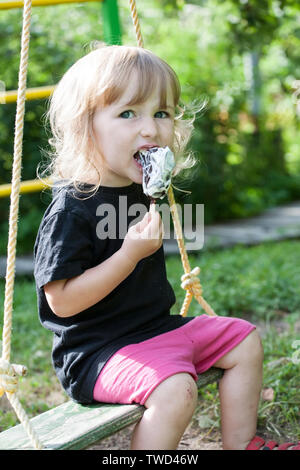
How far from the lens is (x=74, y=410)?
5.69 ft

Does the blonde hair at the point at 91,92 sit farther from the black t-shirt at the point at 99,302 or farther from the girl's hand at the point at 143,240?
the girl's hand at the point at 143,240

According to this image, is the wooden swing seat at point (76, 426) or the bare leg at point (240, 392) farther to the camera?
the bare leg at point (240, 392)

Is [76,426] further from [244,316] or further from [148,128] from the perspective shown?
[244,316]

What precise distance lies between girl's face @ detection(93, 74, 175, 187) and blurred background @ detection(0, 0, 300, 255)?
0.96 m

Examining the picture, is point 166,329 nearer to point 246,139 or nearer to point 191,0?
point 191,0

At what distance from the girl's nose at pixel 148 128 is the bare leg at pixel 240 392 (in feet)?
2.52

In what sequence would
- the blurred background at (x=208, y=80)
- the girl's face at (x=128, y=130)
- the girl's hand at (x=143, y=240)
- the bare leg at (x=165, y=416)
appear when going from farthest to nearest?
the blurred background at (x=208, y=80) < the girl's face at (x=128, y=130) < the girl's hand at (x=143, y=240) < the bare leg at (x=165, y=416)

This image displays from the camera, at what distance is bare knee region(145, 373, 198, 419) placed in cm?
158

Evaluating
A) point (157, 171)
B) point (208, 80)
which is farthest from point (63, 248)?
point (208, 80)

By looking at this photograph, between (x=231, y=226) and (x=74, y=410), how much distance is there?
5.52 metres

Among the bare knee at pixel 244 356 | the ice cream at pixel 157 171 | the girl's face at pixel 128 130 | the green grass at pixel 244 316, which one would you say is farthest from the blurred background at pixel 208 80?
the bare knee at pixel 244 356

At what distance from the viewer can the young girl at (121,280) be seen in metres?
1.67

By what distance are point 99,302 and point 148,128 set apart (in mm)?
550

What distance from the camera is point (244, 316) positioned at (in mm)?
3502
